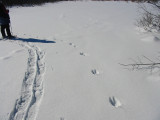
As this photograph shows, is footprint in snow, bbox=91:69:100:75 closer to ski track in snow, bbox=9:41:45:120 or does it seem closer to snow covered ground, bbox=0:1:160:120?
snow covered ground, bbox=0:1:160:120

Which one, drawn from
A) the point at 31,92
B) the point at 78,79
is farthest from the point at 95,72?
the point at 31,92

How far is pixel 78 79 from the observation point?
320cm

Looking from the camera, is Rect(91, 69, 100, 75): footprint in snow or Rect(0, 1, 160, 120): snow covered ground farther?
Rect(91, 69, 100, 75): footprint in snow

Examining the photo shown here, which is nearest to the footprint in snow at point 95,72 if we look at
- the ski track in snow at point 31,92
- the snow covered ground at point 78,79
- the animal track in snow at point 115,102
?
the snow covered ground at point 78,79

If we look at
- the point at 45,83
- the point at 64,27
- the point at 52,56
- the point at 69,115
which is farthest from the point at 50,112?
the point at 64,27

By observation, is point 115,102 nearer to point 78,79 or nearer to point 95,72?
point 78,79

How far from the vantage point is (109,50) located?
4.50 meters

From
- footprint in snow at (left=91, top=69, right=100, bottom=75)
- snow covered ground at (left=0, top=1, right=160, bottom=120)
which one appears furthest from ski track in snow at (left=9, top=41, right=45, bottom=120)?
footprint in snow at (left=91, top=69, right=100, bottom=75)

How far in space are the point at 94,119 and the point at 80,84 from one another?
0.85 m

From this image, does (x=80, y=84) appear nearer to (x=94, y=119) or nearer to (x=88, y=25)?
(x=94, y=119)

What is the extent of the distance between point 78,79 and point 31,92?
895mm

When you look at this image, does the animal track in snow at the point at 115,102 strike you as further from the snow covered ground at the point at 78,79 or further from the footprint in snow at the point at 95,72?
the footprint in snow at the point at 95,72

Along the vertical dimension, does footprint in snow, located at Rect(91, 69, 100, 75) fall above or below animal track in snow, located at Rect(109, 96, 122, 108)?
below

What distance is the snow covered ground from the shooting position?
7.87ft
